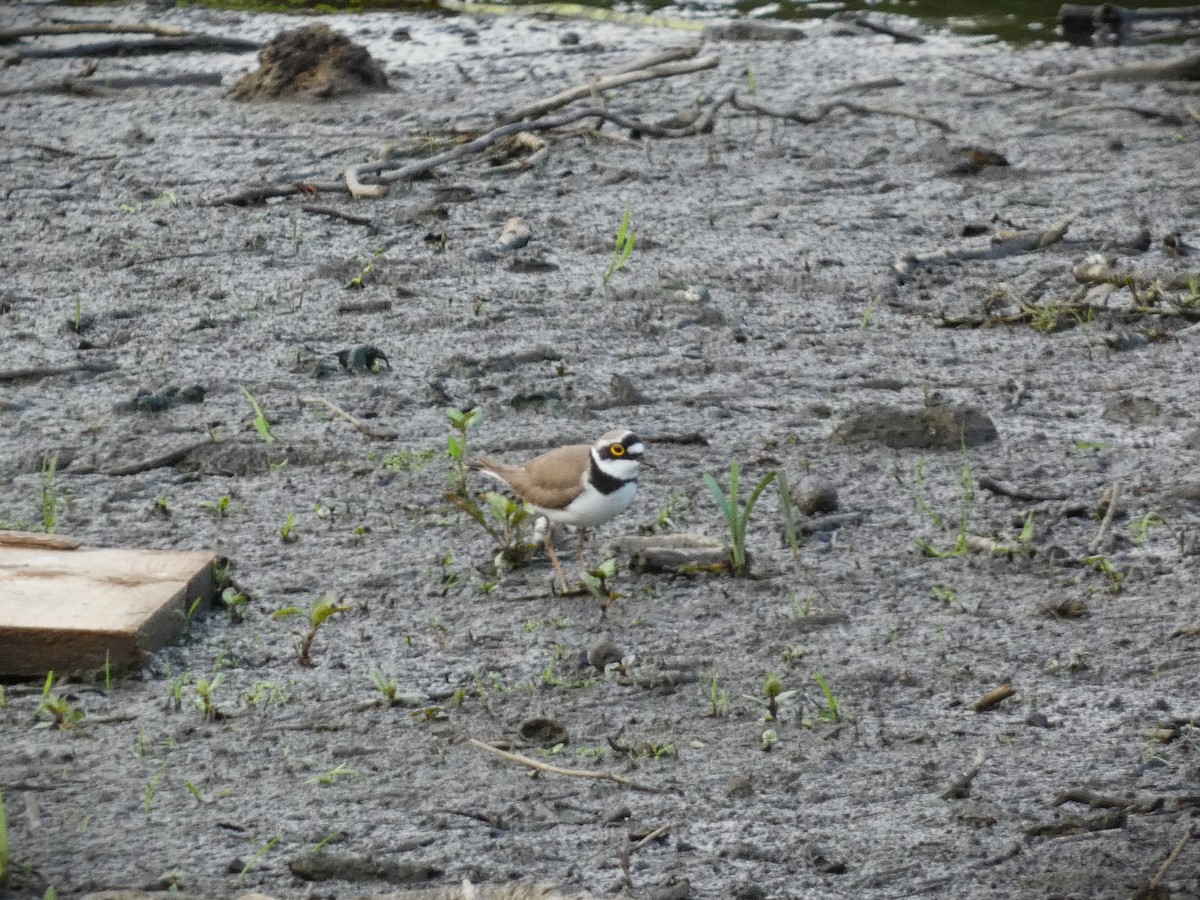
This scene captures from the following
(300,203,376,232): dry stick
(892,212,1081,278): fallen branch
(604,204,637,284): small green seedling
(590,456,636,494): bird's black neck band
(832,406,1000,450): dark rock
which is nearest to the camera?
(590,456,636,494): bird's black neck band

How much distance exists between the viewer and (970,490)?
4934mm

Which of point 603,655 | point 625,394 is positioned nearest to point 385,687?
point 603,655

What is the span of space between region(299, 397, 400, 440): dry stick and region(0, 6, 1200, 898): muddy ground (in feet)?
0.18

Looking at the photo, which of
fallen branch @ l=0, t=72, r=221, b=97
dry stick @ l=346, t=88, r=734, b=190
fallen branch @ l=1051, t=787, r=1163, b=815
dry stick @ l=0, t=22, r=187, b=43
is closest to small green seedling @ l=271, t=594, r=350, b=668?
fallen branch @ l=1051, t=787, r=1163, b=815

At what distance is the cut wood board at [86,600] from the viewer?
152 inches

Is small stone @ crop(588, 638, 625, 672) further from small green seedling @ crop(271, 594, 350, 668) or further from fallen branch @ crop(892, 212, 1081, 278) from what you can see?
fallen branch @ crop(892, 212, 1081, 278)

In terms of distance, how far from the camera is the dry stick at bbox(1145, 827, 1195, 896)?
292 cm

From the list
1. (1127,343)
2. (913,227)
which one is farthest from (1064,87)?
(1127,343)

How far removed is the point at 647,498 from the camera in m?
4.98

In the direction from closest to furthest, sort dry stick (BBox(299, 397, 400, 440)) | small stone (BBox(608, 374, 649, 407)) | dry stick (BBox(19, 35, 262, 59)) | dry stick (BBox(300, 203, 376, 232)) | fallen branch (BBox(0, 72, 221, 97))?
dry stick (BBox(299, 397, 400, 440)) → small stone (BBox(608, 374, 649, 407)) → dry stick (BBox(300, 203, 376, 232)) → fallen branch (BBox(0, 72, 221, 97)) → dry stick (BBox(19, 35, 262, 59))

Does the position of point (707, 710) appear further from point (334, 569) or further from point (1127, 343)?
point (1127, 343)

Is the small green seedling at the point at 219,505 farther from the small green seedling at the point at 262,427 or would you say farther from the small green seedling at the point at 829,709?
the small green seedling at the point at 829,709

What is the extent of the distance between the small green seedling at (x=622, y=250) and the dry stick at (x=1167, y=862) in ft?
13.8

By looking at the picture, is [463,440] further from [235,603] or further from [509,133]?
[509,133]
